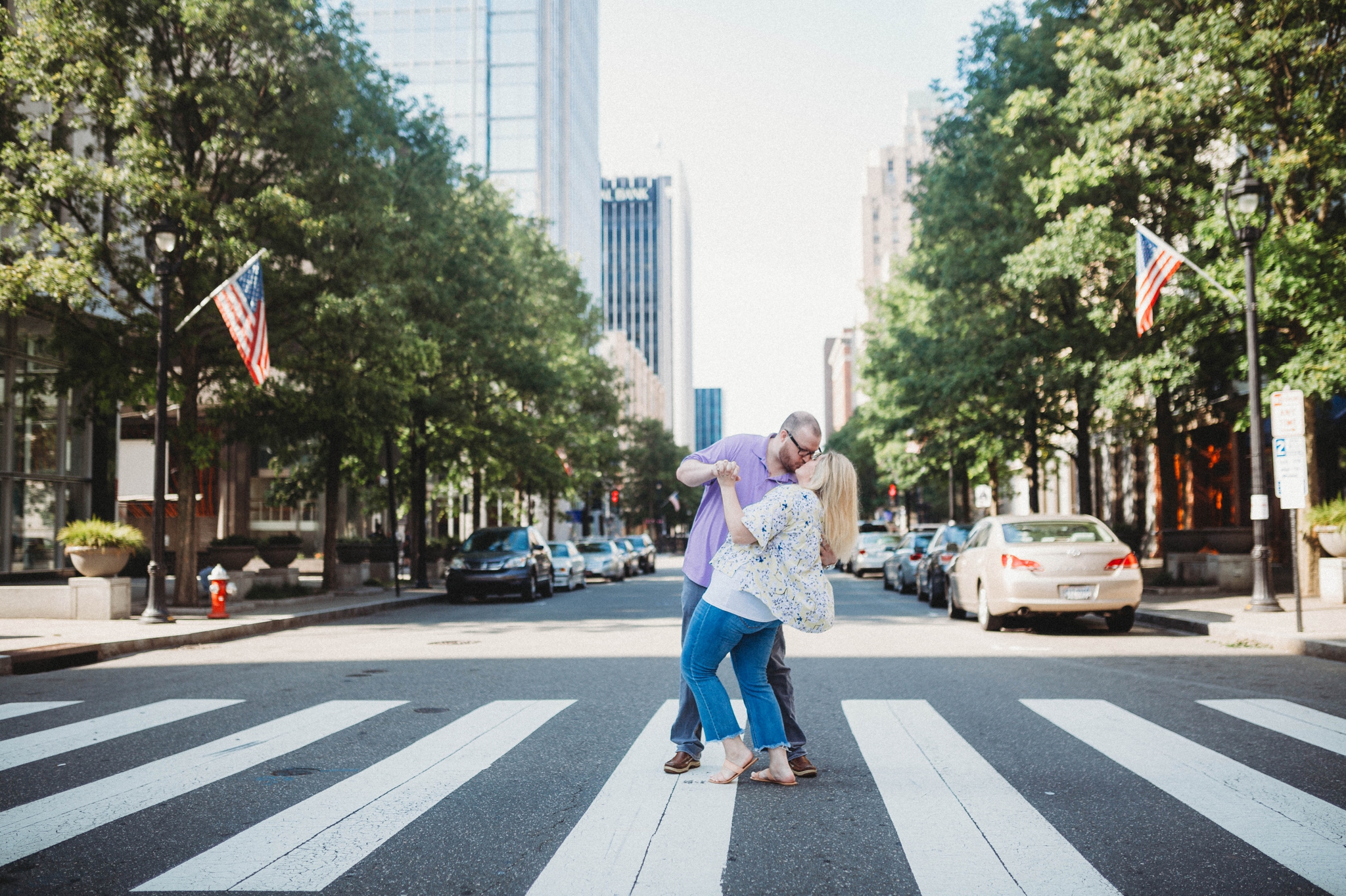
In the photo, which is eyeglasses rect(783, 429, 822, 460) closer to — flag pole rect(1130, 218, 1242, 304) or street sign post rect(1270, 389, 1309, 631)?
street sign post rect(1270, 389, 1309, 631)

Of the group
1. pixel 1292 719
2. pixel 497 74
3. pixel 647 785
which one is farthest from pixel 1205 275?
pixel 497 74

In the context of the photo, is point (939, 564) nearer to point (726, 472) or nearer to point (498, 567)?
point (498, 567)

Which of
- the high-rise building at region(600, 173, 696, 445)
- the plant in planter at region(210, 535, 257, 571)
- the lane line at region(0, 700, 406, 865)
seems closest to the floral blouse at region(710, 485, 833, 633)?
the lane line at region(0, 700, 406, 865)

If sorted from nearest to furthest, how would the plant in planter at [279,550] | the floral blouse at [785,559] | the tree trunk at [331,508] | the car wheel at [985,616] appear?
the floral blouse at [785,559] < the car wheel at [985,616] < the tree trunk at [331,508] < the plant in planter at [279,550]

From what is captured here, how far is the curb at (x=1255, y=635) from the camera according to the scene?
11.3m

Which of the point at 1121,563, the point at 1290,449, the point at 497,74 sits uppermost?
the point at 497,74

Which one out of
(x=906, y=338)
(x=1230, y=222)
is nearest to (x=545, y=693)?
(x=1230, y=222)

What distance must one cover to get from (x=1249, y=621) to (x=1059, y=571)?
106 inches

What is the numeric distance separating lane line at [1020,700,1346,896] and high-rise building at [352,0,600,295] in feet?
237

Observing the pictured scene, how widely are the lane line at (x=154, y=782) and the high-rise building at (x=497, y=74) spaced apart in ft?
233

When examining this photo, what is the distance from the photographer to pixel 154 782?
5793mm

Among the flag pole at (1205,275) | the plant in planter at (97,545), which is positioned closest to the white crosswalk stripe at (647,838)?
the flag pole at (1205,275)

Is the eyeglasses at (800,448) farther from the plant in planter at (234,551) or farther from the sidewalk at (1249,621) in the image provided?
the plant in planter at (234,551)

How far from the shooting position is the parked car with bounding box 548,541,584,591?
28.9 metres
